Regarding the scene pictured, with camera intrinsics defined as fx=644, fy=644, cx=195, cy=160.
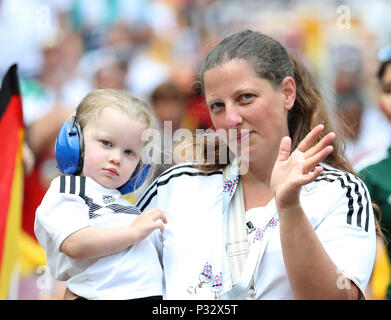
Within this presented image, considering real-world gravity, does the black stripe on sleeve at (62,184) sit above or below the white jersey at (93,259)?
above

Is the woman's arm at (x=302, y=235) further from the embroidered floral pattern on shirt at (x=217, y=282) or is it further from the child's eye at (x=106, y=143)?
the child's eye at (x=106, y=143)

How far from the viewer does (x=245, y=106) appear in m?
2.27

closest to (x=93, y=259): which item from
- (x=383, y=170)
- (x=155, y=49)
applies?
(x=383, y=170)

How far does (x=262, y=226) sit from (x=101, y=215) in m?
0.55

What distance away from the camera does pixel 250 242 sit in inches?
86.7

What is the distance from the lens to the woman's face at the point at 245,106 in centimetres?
227

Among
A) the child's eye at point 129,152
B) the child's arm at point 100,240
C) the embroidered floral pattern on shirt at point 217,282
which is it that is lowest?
the embroidered floral pattern on shirt at point 217,282

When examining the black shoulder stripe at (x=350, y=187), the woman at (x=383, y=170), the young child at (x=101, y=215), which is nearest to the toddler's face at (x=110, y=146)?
the young child at (x=101, y=215)

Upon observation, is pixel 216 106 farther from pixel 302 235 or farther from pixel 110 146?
pixel 302 235

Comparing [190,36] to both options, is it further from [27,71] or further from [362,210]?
[362,210]

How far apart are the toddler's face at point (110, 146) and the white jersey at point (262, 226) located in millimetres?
282

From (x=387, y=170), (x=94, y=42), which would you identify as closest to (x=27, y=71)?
(x=94, y=42)
